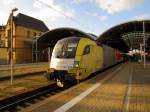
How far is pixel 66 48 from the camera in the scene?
1914 centimetres

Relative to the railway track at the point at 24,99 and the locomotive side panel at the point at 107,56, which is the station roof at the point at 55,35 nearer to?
the locomotive side panel at the point at 107,56

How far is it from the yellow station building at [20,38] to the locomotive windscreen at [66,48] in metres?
43.9

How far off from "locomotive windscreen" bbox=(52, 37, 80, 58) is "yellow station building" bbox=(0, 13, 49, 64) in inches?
1728

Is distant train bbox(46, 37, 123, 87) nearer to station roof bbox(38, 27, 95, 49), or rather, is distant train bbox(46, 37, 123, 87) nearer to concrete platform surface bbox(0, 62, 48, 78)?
concrete platform surface bbox(0, 62, 48, 78)

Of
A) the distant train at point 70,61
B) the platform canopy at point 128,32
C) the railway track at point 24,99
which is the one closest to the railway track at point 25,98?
the railway track at point 24,99

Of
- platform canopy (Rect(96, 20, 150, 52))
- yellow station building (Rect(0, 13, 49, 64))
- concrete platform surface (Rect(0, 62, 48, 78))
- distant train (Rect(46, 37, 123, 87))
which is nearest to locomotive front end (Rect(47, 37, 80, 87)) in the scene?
distant train (Rect(46, 37, 123, 87))

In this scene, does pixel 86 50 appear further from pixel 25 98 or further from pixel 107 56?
pixel 107 56

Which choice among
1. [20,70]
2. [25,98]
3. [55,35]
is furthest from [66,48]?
[55,35]

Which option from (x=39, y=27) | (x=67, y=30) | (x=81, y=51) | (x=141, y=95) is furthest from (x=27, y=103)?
(x=39, y=27)

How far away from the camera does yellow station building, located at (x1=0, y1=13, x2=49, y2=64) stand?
63.8 m

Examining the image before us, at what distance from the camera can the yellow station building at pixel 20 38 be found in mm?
63750

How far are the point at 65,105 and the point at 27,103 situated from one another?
3270 millimetres

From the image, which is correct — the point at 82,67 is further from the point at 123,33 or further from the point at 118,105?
the point at 123,33

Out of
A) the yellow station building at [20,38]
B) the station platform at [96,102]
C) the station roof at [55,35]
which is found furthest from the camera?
the yellow station building at [20,38]
